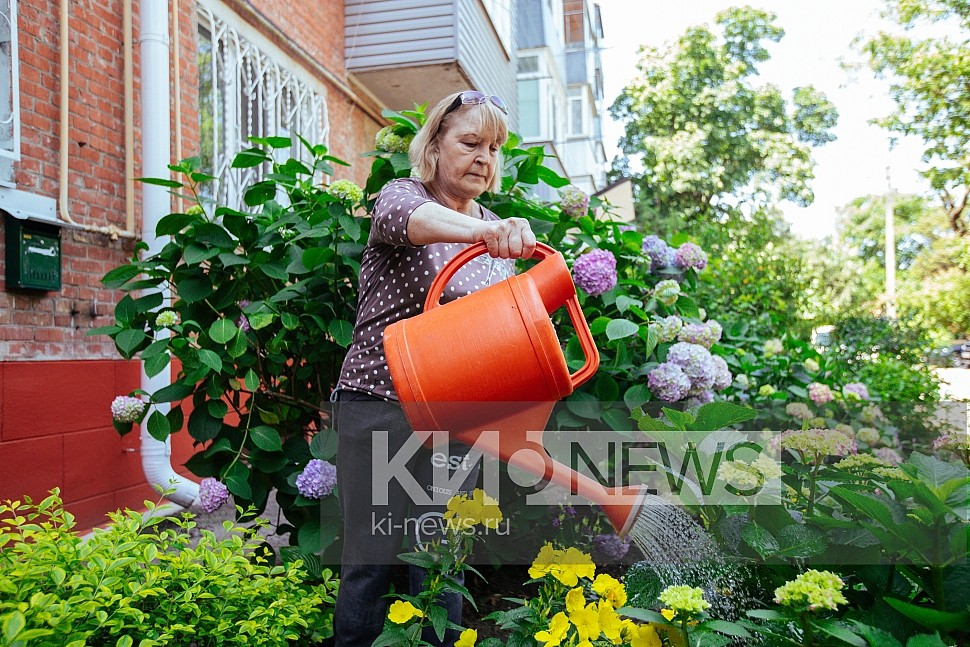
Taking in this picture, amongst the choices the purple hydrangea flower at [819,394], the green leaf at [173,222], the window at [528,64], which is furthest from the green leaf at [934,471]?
the window at [528,64]

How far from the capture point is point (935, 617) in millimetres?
840

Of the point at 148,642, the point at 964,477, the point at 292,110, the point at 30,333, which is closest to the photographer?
the point at 964,477

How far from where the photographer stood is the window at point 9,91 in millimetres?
2559

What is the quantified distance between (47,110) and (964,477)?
3174mm

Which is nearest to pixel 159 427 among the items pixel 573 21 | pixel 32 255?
pixel 32 255

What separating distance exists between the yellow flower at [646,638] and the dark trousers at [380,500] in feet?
2.16

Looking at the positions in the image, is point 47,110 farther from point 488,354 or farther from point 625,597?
point 625,597

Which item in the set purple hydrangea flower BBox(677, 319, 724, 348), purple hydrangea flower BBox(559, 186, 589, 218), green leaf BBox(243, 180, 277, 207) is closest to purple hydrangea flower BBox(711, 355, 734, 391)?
purple hydrangea flower BBox(677, 319, 724, 348)

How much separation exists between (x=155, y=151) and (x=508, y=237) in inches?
104

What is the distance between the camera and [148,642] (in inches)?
41.8

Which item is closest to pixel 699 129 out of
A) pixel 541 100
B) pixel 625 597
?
pixel 541 100

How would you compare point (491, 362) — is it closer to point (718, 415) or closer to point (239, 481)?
point (718, 415)

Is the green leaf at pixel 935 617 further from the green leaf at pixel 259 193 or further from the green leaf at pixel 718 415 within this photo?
the green leaf at pixel 259 193

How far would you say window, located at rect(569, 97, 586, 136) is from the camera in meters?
18.4
